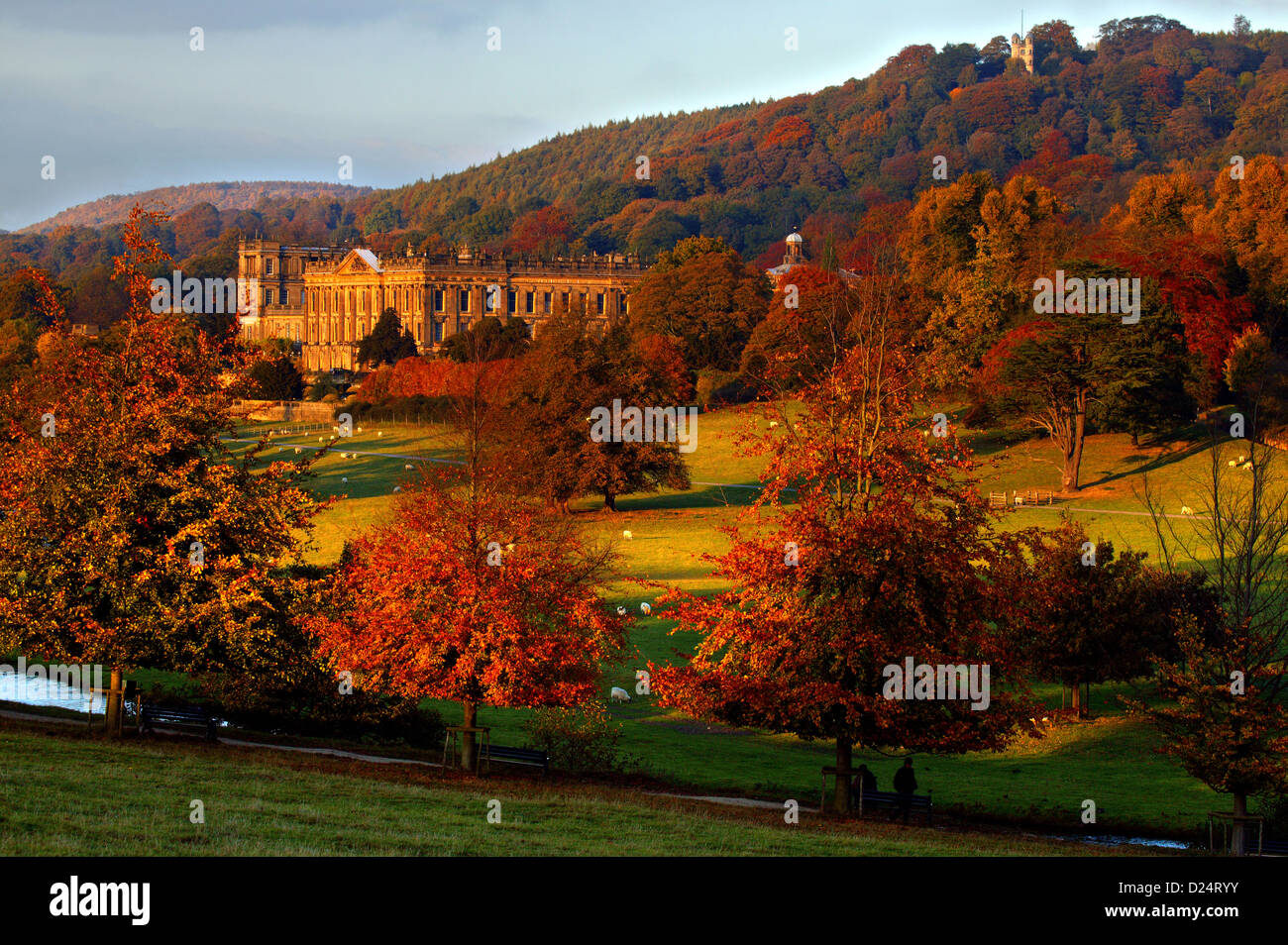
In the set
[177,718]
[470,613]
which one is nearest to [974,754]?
[470,613]

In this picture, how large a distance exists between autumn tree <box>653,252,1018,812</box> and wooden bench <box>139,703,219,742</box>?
7.14m

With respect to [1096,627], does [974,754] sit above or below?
below

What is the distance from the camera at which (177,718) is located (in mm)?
20719

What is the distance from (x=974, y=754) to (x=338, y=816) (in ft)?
52.8

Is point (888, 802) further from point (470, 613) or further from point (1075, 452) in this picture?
point (1075, 452)

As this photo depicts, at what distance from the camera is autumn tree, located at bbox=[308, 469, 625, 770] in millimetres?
19359

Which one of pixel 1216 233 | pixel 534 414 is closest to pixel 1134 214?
pixel 1216 233

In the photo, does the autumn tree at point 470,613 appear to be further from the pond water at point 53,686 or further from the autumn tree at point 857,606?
the pond water at point 53,686

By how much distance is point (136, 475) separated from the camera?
63.4 ft

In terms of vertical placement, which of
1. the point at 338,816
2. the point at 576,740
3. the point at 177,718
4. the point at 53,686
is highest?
the point at 338,816

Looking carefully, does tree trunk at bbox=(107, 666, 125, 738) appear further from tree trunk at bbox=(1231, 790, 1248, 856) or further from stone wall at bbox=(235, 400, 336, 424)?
stone wall at bbox=(235, 400, 336, 424)

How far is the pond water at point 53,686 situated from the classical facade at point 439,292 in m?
102
